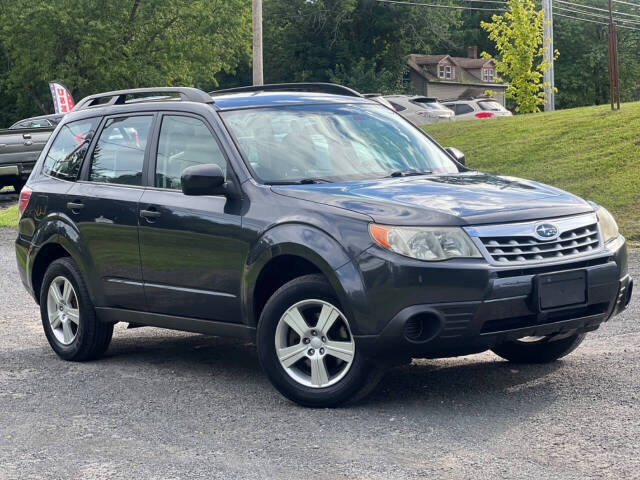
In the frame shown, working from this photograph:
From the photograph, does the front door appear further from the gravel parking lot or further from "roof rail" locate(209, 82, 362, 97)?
"roof rail" locate(209, 82, 362, 97)

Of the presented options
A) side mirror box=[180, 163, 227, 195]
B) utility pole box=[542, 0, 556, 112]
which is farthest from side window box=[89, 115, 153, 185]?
utility pole box=[542, 0, 556, 112]

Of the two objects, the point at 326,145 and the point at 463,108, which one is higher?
the point at 326,145

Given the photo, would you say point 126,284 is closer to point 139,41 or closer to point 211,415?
point 211,415

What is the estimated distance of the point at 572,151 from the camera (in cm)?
1902

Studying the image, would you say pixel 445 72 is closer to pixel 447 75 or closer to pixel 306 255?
pixel 447 75

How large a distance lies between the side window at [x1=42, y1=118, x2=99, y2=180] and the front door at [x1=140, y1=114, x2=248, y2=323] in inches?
38.6

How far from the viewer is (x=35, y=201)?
8336 millimetres

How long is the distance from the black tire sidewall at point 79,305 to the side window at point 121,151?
657 mm

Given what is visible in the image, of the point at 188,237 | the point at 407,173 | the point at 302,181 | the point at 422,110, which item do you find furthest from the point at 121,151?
the point at 422,110

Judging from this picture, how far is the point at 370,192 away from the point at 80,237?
2.44 meters

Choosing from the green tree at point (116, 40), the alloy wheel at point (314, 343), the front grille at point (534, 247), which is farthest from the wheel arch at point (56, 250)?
the green tree at point (116, 40)

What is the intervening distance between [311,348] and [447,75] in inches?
3281

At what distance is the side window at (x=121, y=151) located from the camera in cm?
749

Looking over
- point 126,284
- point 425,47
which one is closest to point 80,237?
point 126,284
